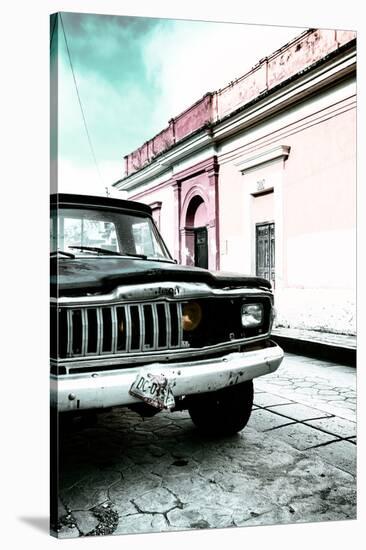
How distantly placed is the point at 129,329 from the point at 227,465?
2.77ft

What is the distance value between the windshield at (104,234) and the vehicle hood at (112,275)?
88mm

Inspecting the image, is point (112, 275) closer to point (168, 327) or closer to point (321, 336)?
point (168, 327)

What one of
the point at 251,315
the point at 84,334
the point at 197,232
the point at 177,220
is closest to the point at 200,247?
the point at 197,232

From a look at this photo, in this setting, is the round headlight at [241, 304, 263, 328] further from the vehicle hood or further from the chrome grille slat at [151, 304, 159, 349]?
the chrome grille slat at [151, 304, 159, 349]

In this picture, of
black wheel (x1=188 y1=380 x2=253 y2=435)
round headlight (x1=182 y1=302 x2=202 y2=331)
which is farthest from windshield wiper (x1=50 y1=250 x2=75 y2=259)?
black wheel (x1=188 y1=380 x2=253 y2=435)

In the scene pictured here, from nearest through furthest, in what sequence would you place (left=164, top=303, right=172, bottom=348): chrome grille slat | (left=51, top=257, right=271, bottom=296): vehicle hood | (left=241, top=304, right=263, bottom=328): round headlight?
(left=51, top=257, right=271, bottom=296): vehicle hood
(left=164, top=303, right=172, bottom=348): chrome grille slat
(left=241, top=304, right=263, bottom=328): round headlight

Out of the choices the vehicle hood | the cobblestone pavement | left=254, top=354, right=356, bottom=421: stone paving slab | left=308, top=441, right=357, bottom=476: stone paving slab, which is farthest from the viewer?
left=254, top=354, right=356, bottom=421: stone paving slab

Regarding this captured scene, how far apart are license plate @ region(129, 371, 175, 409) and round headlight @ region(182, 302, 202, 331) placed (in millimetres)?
249

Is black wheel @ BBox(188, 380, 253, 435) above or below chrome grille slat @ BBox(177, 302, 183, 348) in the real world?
below

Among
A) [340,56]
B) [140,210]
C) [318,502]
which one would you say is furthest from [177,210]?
[318,502]

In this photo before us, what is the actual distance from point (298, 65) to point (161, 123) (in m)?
0.74

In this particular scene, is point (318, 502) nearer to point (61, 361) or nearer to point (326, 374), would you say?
point (326, 374)

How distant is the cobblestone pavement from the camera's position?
1.84m

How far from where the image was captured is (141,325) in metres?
1.65
